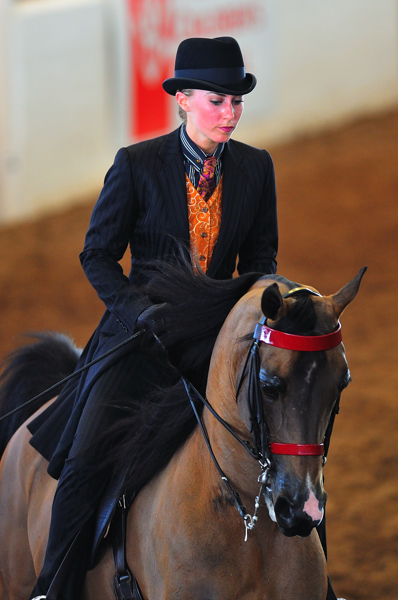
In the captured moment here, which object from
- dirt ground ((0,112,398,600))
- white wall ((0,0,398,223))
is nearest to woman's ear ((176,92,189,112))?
dirt ground ((0,112,398,600))

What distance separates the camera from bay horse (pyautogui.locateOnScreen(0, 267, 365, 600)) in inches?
92.0

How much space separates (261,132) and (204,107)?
30.1ft

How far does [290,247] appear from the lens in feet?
32.6

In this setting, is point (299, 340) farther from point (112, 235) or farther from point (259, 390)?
point (112, 235)

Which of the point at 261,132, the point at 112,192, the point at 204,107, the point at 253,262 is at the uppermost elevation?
the point at 204,107

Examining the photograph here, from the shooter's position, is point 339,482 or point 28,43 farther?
point 28,43

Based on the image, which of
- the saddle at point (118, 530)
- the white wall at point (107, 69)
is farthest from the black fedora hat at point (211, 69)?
the white wall at point (107, 69)

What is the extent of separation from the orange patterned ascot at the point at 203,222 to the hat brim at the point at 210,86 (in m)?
0.31

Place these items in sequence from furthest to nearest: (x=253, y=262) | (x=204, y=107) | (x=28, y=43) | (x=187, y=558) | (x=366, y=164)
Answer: (x=366, y=164)
(x=28, y=43)
(x=253, y=262)
(x=204, y=107)
(x=187, y=558)

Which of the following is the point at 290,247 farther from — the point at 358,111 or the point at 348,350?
the point at 358,111

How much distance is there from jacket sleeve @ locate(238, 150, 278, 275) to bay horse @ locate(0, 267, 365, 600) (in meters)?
0.48

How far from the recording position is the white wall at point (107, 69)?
971 centimetres

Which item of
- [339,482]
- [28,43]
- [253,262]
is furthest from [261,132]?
[253,262]

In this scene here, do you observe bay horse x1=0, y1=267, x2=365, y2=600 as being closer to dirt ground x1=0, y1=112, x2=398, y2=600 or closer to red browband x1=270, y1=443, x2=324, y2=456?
red browband x1=270, y1=443, x2=324, y2=456
